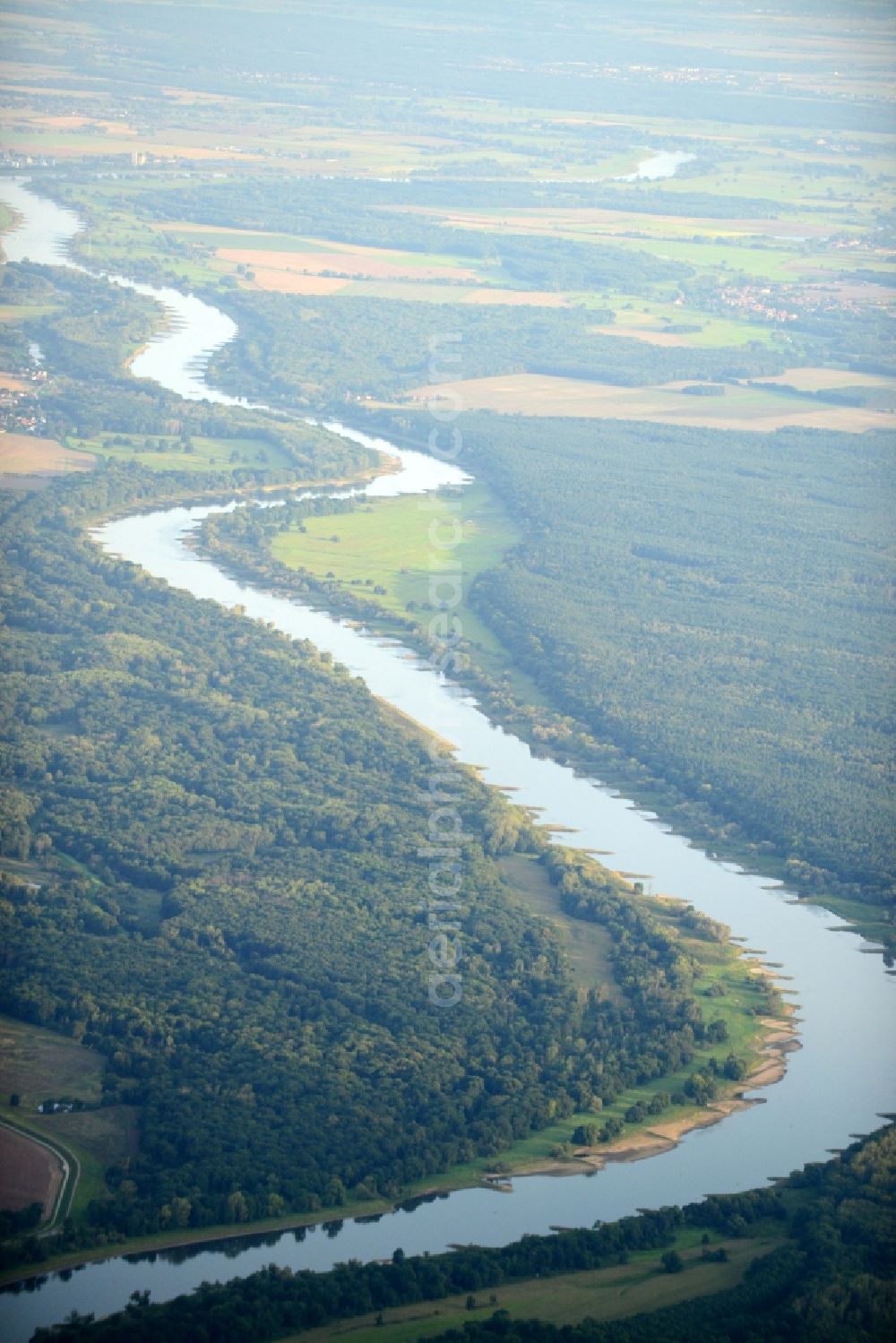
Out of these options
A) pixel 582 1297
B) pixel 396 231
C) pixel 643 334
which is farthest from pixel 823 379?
pixel 582 1297

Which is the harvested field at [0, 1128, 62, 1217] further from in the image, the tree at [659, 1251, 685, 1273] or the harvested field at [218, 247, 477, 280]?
the harvested field at [218, 247, 477, 280]

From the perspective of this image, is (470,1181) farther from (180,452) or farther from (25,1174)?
(180,452)

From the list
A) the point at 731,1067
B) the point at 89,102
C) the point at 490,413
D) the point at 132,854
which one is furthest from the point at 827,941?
the point at 89,102

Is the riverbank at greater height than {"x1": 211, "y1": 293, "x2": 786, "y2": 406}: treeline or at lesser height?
lesser

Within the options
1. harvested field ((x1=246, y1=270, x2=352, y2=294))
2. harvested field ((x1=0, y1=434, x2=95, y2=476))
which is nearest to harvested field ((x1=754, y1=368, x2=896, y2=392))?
harvested field ((x1=246, y1=270, x2=352, y2=294))

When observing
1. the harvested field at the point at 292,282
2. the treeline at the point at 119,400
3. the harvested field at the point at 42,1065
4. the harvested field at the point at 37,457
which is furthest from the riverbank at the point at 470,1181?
the harvested field at the point at 292,282

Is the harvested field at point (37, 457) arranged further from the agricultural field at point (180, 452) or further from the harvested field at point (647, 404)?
the harvested field at point (647, 404)
